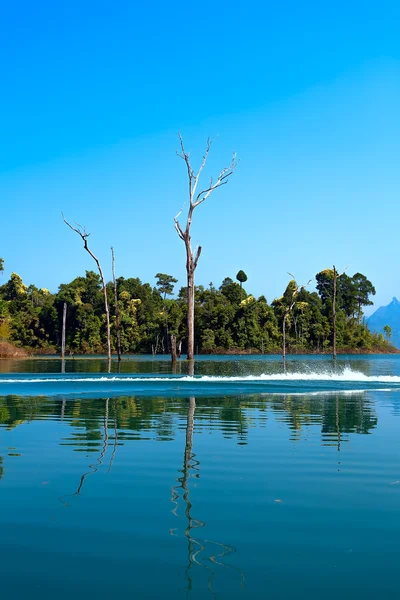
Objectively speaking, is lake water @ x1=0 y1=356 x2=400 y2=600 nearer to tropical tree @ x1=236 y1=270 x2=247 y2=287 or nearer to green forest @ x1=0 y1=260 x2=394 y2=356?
green forest @ x1=0 y1=260 x2=394 y2=356

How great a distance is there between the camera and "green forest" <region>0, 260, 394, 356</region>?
95.0 m

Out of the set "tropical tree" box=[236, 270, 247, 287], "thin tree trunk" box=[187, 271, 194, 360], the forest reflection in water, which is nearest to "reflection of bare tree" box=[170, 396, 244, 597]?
the forest reflection in water

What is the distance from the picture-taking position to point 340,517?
5.40m

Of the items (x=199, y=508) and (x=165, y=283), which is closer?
(x=199, y=508)

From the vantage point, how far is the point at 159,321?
95875 millimetres

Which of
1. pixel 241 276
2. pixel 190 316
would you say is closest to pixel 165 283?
pixel 241 276

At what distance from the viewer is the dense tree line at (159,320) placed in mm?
95125

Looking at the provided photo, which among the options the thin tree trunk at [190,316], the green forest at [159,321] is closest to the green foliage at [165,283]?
the green forest at [159,321]

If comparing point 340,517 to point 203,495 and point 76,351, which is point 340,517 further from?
point 76,351

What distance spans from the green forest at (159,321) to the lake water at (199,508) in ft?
256

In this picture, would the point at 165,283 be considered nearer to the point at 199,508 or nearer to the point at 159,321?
the point at 159,321

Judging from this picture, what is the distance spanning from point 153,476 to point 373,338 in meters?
112

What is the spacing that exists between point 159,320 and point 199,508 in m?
90.5

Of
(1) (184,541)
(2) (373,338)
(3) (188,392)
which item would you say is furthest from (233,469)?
(2) (373,338)
